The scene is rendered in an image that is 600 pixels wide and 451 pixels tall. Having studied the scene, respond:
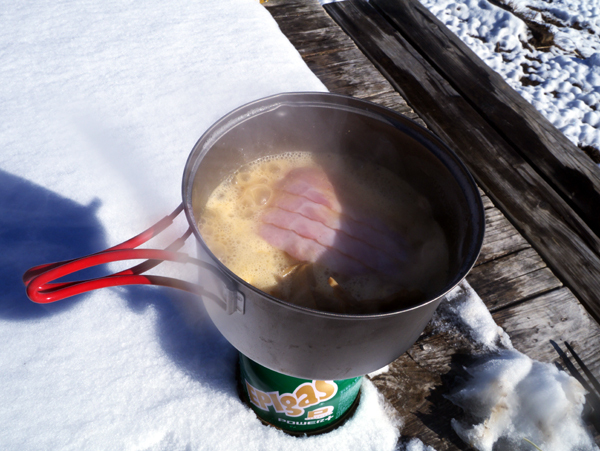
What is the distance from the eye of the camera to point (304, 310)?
0.88 meters

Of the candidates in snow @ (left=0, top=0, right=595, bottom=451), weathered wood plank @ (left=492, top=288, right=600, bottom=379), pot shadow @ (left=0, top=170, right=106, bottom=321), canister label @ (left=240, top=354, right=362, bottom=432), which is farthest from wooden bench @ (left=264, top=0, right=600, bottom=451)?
pot shadow @ (left=0, top=170, right=106, bottom=321)

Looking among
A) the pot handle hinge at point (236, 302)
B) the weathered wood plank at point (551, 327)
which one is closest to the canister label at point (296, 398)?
the pot handle hinge at point (236, 302)

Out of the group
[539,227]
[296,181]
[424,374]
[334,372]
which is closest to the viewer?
[334,372]

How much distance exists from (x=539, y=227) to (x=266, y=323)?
6.08 feet

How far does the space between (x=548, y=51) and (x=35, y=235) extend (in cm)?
430

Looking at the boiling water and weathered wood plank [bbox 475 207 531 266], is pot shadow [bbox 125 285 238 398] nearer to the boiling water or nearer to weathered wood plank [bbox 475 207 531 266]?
the boiling water

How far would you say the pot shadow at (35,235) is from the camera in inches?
71.8

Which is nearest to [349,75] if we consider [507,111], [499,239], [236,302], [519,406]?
[507,111]

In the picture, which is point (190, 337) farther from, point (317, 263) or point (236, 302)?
point (236, 302)

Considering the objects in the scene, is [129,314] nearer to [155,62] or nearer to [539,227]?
[155,62]

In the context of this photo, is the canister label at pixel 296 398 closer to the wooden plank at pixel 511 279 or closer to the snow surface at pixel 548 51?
the wooden plank at pixel 511 279

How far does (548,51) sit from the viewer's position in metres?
3.86

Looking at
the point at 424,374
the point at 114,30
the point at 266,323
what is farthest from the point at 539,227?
the point at 114,30

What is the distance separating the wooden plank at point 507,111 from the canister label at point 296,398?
1747 millimetres
